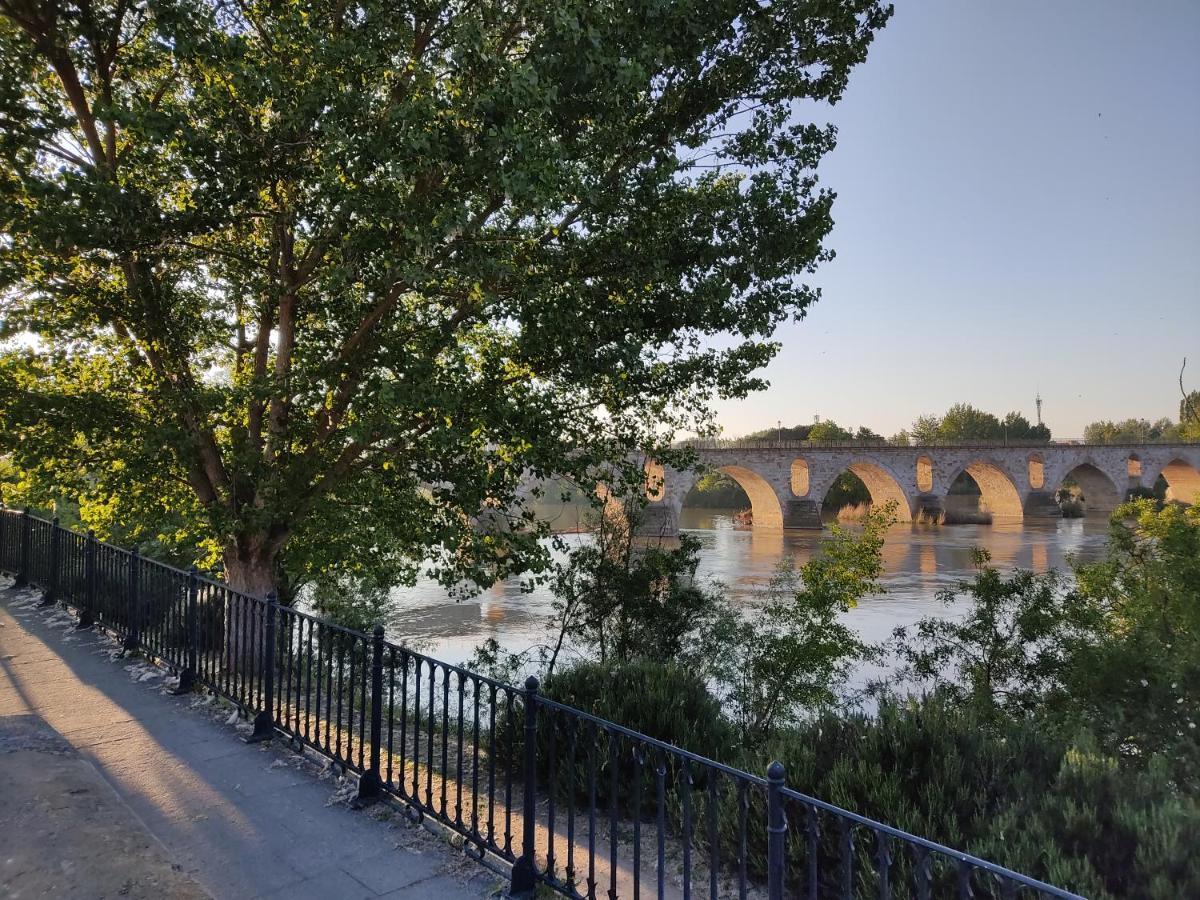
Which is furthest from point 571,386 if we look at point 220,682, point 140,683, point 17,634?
point 17,634

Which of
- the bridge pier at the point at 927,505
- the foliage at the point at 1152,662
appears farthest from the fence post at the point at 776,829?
the bridge pier at the point at 927,505

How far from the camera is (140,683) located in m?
7.61

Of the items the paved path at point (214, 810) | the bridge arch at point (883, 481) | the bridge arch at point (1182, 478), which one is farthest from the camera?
the bridge arch at point (1182, 478)

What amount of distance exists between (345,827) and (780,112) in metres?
8.44

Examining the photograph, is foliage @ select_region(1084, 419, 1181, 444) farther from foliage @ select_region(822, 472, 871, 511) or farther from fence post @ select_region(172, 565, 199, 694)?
fence post @ select_region(172, 565, 199, 694)

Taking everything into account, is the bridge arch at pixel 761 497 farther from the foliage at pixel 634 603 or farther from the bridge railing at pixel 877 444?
the foliage at pixel 634 603

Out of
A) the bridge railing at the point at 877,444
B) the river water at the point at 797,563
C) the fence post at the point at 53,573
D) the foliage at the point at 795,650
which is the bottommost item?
the river water at the point at 797,563

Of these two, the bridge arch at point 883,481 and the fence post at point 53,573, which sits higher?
the bridge arch at point 883,481

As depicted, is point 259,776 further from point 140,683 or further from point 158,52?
point 158,52

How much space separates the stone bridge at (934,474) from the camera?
57.5 meters

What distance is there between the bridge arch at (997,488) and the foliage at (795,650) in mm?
59565

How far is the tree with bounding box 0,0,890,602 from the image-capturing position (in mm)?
6660

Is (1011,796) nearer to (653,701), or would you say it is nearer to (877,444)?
(653,701)

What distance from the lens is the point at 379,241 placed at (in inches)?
276
